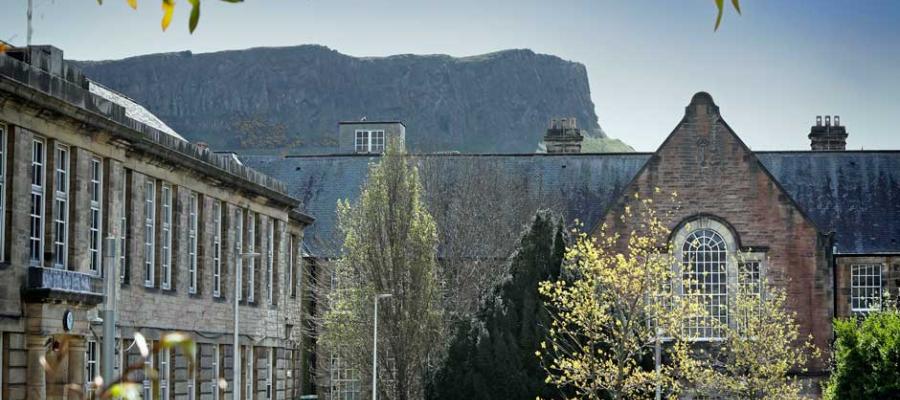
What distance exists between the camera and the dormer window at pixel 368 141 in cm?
8512

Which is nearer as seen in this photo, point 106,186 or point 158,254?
point 106,186

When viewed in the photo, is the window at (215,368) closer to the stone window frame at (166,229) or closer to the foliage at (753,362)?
the stone window frame at (166,229)

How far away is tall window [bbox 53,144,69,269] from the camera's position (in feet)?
108

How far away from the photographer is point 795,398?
4822 cm

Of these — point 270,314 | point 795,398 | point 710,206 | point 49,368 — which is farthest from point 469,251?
point 49,368

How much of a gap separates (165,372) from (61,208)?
10.3 m

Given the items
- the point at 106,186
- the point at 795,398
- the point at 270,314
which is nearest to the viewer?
the point at 106,186

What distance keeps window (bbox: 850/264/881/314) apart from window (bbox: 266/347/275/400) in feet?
85.3

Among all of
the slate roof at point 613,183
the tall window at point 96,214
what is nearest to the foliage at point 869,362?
the slate roof at point 613,183

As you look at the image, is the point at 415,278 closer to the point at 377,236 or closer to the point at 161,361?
the point at 377,236

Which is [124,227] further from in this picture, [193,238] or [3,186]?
[3,186]

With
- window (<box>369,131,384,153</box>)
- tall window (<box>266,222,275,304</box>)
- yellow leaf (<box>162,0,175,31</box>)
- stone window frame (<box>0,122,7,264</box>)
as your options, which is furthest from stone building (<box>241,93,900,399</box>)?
yellow leaf (<box>162,0,175,31</box>)

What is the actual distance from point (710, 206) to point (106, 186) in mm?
36474

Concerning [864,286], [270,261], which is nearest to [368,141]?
[864,286]
